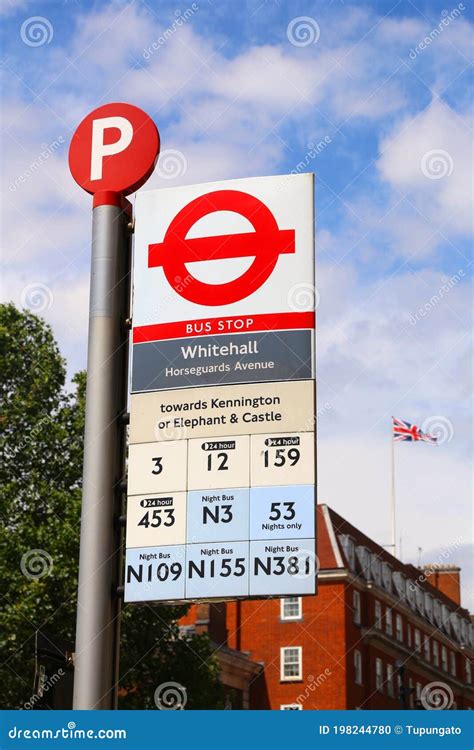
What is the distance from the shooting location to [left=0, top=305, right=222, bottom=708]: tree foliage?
28266 millimetres

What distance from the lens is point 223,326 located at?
10883mm

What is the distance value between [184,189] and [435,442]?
173 ft

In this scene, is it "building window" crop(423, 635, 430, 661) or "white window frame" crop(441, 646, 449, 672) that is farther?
"white window frame" crop(441, 646, 449, 672)

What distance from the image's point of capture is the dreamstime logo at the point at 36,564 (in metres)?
28.5

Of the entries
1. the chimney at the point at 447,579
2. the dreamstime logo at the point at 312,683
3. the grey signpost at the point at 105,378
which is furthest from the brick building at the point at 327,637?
the grey signpost at the point at 105,378

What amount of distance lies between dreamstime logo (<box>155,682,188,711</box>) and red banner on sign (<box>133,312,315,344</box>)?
20.5 metres

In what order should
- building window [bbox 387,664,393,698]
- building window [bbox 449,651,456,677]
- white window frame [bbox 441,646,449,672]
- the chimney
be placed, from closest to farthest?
building window [bbox 387,664,393,698]
white window frame [bbox 441,646,449,672]
building window [bbox 449,651,456,677]
the chimney

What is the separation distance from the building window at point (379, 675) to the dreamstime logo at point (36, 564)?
3824cm

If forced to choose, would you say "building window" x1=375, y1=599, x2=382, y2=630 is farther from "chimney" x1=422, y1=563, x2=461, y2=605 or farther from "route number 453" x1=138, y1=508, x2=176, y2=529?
"route number 453" x1=138, y1=508, x2=176, y2=529

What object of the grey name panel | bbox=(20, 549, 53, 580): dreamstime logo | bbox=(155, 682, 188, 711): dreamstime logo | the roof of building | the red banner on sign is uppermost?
the roof of building

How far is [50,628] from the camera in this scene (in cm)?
2827

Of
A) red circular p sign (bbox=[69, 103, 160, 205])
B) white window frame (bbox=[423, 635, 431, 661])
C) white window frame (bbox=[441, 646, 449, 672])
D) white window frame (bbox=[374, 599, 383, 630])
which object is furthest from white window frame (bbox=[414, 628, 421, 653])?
red circular p sign (bbox=[69, 103, 160, 205])

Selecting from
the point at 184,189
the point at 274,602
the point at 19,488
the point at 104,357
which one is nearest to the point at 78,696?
the point at 104,357

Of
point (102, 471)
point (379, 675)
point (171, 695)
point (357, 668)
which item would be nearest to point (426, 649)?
point (379, 675)
